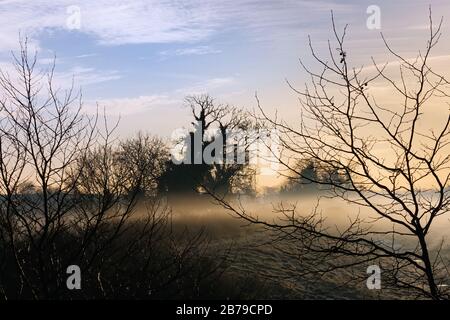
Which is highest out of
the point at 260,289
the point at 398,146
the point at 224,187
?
the point at 224,187

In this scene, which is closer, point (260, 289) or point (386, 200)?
point (386, 200)

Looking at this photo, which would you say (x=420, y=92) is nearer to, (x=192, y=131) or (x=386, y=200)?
(x=386, y=200)

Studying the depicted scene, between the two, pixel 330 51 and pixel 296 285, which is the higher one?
pixel 330 51

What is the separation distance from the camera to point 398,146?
560 centimetres

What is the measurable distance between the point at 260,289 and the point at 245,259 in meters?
6.68

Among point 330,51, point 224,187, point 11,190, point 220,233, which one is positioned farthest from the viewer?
point 224,187

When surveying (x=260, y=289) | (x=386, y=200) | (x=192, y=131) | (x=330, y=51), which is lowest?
(x=260, y=289)
